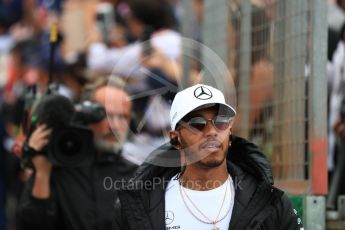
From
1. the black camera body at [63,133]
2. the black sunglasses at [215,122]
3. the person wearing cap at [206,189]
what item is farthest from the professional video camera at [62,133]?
the black sunglasses at [215,122]

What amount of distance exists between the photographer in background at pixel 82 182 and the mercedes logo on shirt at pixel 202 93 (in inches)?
60.0

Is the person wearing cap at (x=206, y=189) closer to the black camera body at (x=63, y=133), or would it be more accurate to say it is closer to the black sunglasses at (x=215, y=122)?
the black sunglasses at (x=215, y=122)

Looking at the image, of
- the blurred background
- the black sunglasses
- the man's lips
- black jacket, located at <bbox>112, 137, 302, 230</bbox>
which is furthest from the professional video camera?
the man's lips

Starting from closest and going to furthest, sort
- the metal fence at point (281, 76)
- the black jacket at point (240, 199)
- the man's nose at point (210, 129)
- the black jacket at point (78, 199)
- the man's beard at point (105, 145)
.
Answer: the black jacket at point (240, 199) < the man's nose at point (210, 129) < the metal fence at point (281, 76) < the black jacket at point (78, 199) < the man's beard at point (105, 145)

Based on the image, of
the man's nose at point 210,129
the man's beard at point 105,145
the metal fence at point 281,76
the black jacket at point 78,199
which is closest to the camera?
the man's nose at point 210,129

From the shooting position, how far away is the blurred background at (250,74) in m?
5.52

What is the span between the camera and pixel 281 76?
6.03 m

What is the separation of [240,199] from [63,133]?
1908mm

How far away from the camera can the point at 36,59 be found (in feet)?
32.7

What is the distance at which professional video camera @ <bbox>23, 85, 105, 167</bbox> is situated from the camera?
611 centimetres

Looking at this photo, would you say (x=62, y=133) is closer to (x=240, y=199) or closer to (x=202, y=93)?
(x=202, y=93)

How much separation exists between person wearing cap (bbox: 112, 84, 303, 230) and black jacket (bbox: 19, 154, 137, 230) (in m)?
1.38

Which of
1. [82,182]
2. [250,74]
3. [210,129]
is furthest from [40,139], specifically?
[210,129]

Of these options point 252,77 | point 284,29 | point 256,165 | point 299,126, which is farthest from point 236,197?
point 252,77
